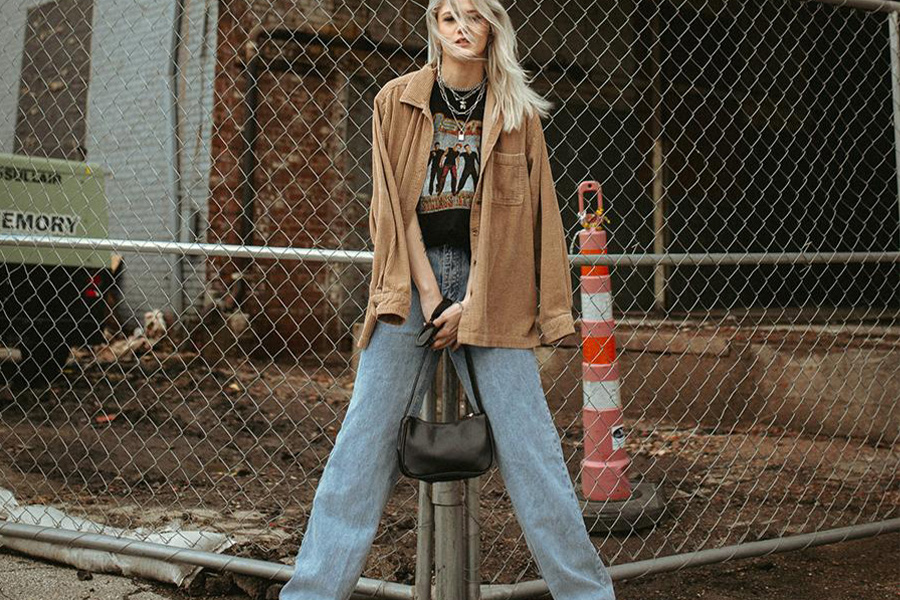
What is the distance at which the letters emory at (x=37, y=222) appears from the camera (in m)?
6.10

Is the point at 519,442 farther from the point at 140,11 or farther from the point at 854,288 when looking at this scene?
the point at 854,288

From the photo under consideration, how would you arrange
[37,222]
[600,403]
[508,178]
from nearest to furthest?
1. [508,178]
2. [600,403]
3. [37,222]

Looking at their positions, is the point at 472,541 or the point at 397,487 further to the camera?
the point at 397,487

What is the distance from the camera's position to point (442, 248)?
223 cm

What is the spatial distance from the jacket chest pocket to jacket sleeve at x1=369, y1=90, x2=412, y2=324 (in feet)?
0.87

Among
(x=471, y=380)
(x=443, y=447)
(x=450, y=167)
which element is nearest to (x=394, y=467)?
(x=443, y=447)

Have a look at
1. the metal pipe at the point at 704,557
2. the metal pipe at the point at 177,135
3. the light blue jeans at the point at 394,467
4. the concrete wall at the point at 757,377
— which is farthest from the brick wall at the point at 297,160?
the light blue jeans at the point at 394,467

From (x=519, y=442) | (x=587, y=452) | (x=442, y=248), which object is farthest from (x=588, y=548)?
(x=587, y=452)

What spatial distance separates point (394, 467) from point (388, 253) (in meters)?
0.56

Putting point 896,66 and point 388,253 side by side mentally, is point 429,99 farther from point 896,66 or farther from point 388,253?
point 896,66

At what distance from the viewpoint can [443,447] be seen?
6.89 feet

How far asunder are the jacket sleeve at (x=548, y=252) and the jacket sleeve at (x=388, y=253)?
1.25 ft

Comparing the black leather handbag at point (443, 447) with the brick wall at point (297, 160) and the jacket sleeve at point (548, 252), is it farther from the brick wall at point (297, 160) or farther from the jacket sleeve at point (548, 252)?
the brick wall at point (297, 160)

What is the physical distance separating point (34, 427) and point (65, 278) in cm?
140
